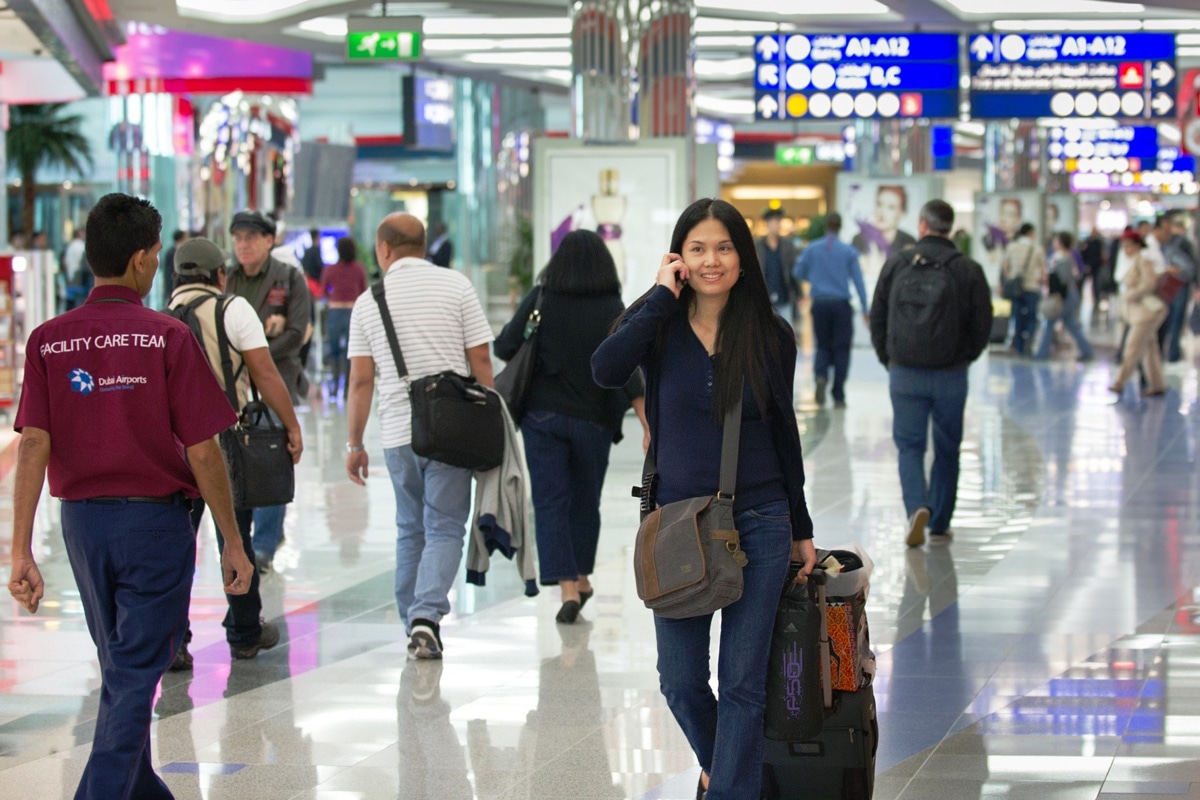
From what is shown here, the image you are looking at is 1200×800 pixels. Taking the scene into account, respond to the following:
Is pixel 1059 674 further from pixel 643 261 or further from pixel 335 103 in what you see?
pixel 335 103

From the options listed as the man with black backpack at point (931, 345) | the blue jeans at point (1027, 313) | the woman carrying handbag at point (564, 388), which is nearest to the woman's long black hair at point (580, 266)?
the woman carrying handbag at point (564, 388)

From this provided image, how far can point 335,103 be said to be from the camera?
117ft

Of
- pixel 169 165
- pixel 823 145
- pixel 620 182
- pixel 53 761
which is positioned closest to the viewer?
pixel 53 761

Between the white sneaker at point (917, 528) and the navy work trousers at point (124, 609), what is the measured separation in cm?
506

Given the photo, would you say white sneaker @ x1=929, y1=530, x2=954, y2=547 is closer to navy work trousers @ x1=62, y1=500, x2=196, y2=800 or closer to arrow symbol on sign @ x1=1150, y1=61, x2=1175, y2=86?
navy work trousers @ x1=62, y1=500, x2=196, y2=800

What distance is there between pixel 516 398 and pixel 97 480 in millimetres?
2745

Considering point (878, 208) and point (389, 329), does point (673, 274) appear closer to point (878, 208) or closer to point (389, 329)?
point (389, 329)

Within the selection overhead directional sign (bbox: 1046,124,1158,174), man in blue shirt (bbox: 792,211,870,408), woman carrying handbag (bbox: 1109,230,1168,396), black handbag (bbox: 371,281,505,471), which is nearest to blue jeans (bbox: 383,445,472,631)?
black handbag (bbox: 371,281,505,471)

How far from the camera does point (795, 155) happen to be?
43062mm

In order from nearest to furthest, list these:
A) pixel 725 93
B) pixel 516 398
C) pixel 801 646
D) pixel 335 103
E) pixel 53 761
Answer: pixel 801 646 < pixel 53 761 < pixel 516 398 < pixel 725 93 < pixel 335 103

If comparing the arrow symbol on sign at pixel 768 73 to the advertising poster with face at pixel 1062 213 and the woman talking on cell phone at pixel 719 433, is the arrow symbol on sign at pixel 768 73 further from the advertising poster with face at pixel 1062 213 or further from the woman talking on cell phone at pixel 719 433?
the advertising poster with face at pixel 1062 213

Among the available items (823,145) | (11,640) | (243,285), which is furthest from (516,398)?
(823,145)

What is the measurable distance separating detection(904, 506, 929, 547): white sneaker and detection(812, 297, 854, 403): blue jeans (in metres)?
7.08

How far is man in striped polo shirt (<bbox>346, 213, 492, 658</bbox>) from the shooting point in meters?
6.10
